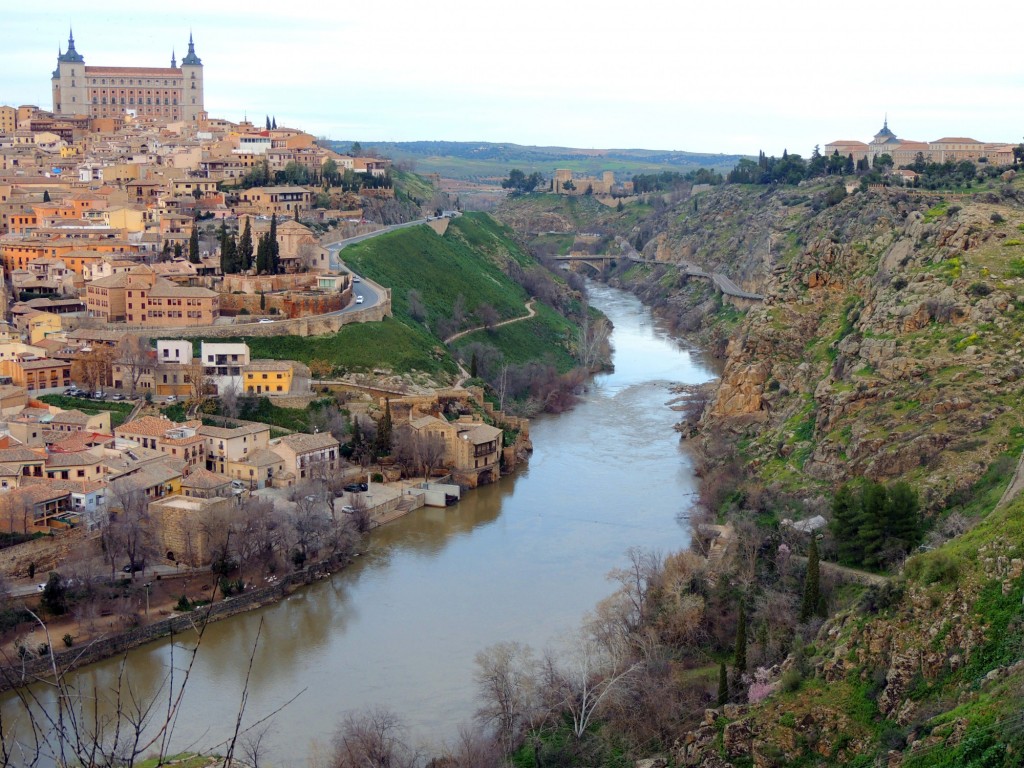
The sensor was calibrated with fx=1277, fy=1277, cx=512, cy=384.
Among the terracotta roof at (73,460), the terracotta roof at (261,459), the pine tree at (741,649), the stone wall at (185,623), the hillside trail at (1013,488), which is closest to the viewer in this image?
the pine tree at (741,649)

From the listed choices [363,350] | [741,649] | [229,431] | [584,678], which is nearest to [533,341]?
[363,350]

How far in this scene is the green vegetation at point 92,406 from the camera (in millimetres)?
31859

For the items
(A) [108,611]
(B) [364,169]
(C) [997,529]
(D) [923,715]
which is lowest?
(A) [108,611]

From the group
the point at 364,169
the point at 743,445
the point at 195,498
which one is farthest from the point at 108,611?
the point at 364,169

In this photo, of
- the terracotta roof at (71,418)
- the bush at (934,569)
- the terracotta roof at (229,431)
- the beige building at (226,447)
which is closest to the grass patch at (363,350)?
the terracotta roof at (229,431)

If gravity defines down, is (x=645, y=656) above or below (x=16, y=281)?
below

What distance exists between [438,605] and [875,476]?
30.7 ft

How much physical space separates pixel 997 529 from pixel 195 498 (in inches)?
637

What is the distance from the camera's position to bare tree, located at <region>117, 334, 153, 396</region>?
33.8m

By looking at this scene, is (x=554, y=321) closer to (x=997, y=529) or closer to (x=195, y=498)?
(x=195, y=498)

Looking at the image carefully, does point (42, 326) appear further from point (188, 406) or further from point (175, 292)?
point (188, 406)

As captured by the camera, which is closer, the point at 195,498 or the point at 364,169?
the point at 195,498

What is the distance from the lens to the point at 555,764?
1723cm

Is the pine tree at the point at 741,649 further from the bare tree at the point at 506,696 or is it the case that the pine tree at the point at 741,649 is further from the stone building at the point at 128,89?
the stone building at the point at 128,89
